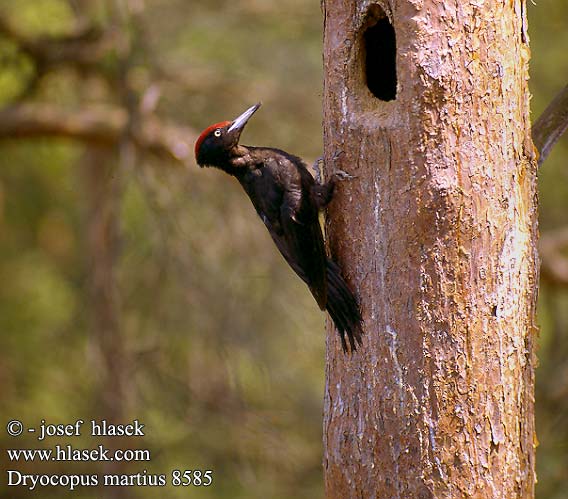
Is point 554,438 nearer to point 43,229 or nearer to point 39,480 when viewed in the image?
point 39,480

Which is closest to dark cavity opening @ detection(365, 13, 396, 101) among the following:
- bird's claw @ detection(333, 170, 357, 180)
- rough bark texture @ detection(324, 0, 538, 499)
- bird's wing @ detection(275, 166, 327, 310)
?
rough bark texture @ detection(324, 0, 538, 499)

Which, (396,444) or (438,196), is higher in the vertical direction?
(438,196)

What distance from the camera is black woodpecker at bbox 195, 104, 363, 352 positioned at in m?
3.23

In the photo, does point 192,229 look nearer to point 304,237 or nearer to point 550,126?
point 304,237

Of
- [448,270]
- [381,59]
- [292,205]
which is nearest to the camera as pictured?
[448,270]

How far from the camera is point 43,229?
11594mm

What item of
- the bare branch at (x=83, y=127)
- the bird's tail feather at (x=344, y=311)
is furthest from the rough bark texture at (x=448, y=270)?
the bare branch at (x=83, y=127)

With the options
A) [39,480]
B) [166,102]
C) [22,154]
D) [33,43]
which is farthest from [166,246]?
[22,154]

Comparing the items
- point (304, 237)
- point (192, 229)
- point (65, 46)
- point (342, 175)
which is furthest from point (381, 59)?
point (65, 46)

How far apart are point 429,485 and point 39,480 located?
6.95 m

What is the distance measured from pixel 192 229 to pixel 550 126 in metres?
3.65

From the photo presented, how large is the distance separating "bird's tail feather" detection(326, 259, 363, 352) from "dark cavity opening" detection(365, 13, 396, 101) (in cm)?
88

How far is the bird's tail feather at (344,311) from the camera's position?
10.4 feet

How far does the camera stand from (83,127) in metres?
7.10
